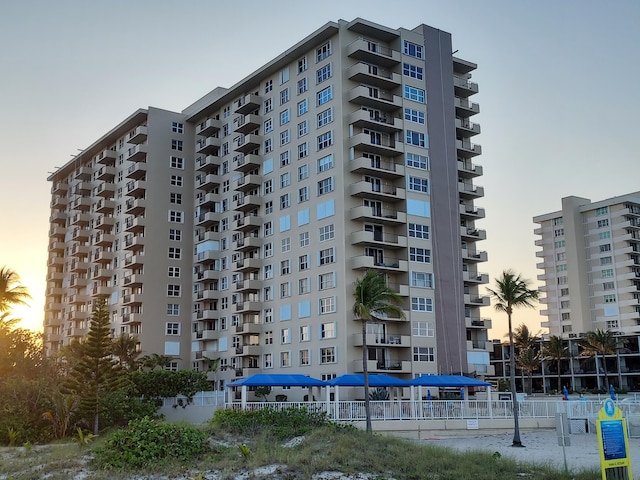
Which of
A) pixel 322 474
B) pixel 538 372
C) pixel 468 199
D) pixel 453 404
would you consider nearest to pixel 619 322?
pixel 538 372

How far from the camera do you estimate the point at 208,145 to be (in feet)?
269

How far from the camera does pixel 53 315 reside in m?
103

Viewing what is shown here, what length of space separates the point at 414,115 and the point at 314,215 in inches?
512

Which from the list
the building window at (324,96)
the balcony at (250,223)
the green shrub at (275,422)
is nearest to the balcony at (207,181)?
the balcony at (250,223)

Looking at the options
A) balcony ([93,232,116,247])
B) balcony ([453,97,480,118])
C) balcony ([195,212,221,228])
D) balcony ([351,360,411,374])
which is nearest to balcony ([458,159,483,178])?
balcony ([453,97,480,118])

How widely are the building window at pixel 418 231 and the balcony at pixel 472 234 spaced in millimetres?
5432

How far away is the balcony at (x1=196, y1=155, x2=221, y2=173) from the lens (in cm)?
8165

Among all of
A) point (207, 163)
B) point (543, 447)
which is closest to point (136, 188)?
point (207, 163)

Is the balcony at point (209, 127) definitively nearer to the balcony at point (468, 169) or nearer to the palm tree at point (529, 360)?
the balcony at point (468, 169)

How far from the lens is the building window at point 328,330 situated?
203 ft

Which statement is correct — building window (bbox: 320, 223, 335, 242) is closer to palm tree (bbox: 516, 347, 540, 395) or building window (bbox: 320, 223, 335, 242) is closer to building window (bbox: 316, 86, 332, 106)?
building window (bbox: 316, 86, 332, 106)

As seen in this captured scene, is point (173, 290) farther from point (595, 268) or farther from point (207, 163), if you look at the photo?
point (595, 268)

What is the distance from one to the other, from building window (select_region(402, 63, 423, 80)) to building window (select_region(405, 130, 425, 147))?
18.1ft

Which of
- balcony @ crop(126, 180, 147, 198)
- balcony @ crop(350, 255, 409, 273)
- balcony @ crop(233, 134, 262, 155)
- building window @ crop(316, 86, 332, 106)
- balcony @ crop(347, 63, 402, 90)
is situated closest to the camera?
balcony @ crop(350, 255, 409, 273)
